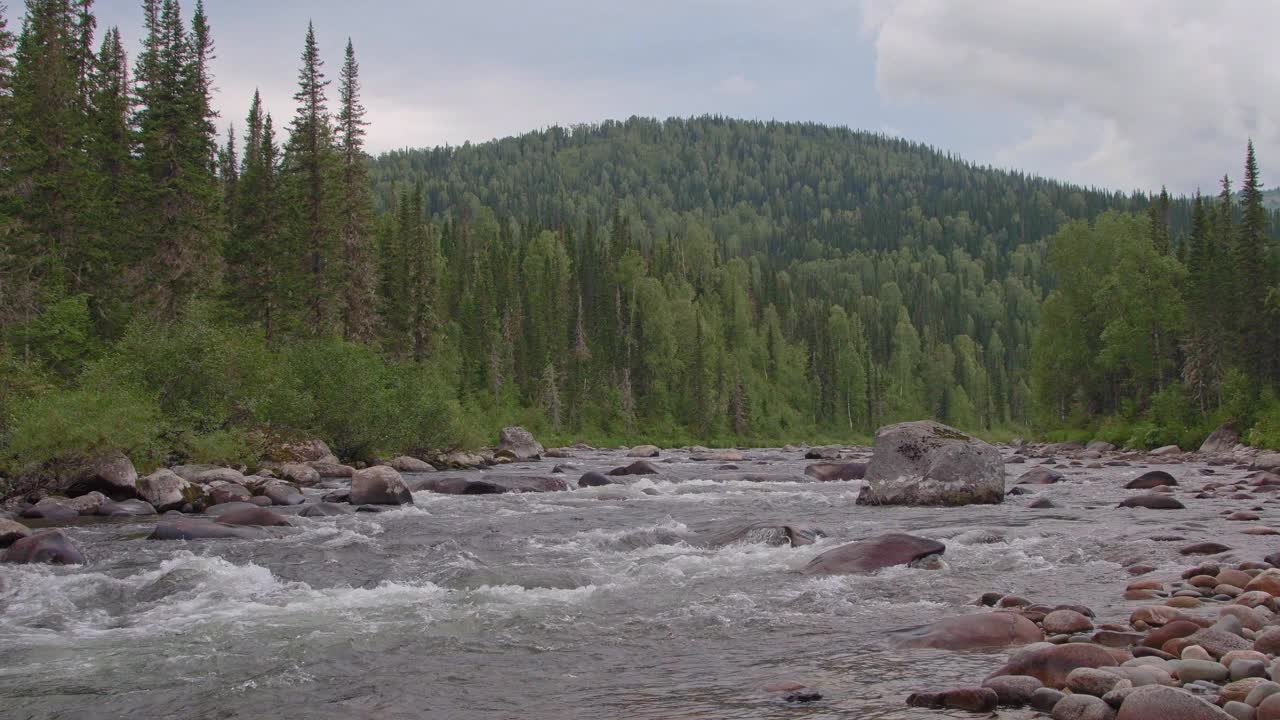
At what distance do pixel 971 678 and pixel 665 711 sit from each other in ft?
8.75

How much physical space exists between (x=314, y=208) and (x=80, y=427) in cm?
2771

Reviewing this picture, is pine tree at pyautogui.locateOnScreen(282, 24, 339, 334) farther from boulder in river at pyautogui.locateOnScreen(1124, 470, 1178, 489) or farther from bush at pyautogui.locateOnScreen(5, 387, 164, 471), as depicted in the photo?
boulder in river at pyautogui.locateOnScreen(1124, 470, 1178, 489)

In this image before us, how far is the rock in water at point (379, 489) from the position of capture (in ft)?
76.6

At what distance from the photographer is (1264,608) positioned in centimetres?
972

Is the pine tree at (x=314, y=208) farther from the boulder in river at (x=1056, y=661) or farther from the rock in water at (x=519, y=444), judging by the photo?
the boulder in river at (x=1056, y=661)

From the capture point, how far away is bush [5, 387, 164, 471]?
21.7 metres

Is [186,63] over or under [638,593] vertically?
over

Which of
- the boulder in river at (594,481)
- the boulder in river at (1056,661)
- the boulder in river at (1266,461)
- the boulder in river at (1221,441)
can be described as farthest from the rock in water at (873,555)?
the boulder in river at (1221,441)

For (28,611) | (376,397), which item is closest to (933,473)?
A: (28,611)

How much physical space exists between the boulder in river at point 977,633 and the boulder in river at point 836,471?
24.1m

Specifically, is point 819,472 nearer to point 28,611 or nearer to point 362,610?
point 362,610

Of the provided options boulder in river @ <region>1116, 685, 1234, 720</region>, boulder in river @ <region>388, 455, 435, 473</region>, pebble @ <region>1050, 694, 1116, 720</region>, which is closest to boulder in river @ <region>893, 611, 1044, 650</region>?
pebble @ <region>1050, 694, 1116, 720</region>

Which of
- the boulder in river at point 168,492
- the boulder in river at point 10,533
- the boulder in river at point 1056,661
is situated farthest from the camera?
the boulder in river at point 168,492

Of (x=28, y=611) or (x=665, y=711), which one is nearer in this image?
(x=665, y=711)
